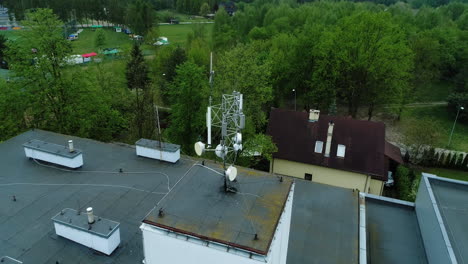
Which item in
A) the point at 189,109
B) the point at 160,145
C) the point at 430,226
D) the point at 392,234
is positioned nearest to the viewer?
the point at 430,226

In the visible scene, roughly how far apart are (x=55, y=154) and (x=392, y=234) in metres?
16.6

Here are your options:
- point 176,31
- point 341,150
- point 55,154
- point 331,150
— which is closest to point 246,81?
point 331,150

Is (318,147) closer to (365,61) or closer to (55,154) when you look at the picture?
(365,61)

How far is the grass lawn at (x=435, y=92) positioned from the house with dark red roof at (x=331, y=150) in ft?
77.1

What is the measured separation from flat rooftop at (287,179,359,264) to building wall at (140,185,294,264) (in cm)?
594

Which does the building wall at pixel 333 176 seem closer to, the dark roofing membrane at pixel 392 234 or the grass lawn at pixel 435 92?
the dark roofing membrane at pixel 392 234

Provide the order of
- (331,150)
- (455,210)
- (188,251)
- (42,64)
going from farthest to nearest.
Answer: (331,150), (42,64), (455,210), (188,251)

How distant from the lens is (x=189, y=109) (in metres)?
30.9

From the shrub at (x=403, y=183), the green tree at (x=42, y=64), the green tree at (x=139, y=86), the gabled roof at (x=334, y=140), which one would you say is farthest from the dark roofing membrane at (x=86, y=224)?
the shrub at (x=403, y=183)

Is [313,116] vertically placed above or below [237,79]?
below

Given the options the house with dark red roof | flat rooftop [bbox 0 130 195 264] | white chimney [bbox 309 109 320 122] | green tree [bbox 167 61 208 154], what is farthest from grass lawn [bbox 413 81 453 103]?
flat rooftop [bbox 0 130 195 264]

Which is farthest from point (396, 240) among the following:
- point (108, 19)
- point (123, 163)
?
point (108, 19)

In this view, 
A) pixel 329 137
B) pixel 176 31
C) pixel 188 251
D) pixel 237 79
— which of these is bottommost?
pixel 176 31

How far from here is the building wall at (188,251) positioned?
866 cm
